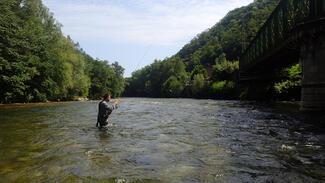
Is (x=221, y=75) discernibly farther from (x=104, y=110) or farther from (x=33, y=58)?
(x=104, y=110)

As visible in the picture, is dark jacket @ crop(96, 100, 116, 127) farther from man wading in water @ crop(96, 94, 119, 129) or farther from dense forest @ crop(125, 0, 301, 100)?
dense forest @ crop(125, 0, 301, 100)

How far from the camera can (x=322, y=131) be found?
58.1ft

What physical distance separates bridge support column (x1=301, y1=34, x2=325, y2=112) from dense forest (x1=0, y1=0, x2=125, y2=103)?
33.7 metres

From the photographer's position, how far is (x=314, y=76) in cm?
2708

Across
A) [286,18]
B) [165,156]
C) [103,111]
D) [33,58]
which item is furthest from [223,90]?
[165,156]

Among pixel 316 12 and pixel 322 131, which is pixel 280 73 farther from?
pixel 322 131

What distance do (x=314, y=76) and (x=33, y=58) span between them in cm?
4465

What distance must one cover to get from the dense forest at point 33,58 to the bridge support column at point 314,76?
33.7 meters

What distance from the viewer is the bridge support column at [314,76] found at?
86.9ft

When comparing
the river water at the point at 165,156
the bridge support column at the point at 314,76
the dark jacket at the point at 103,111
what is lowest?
the river water at the point at 165,156

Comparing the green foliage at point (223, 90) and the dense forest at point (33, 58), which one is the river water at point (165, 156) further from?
the green foliage at point (223, 90)

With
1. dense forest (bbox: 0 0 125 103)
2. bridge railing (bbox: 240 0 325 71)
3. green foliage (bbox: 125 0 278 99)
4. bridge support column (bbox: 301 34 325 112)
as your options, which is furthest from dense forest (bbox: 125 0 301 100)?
dense forest (bbox: 0 0 125 103)

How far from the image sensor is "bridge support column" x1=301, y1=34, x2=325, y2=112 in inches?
1043

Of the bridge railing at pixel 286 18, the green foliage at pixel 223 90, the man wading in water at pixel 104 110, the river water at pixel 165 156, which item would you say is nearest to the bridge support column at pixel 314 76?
the bridge railing at pixel 286 18
